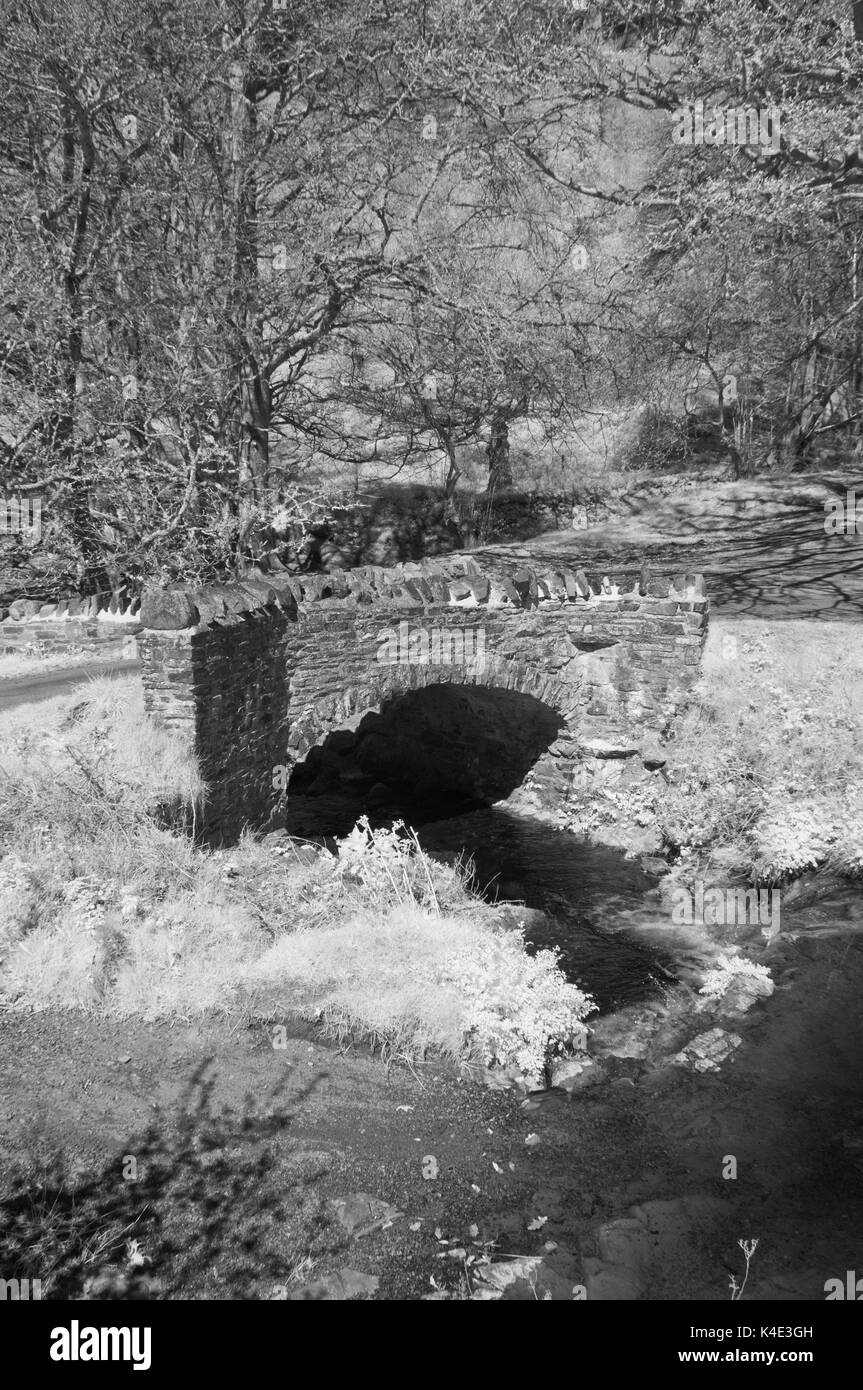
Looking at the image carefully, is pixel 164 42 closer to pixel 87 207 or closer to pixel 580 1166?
pixel 87 207

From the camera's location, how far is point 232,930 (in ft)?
24.4

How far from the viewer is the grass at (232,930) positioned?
6.78m

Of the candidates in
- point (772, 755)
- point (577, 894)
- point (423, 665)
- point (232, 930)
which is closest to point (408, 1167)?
point (232, 930)

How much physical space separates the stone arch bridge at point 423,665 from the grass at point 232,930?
3.57 ft

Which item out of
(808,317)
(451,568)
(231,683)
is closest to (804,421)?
(808,317)

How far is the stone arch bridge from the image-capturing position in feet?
31.1

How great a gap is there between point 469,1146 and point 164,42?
13.4 meters

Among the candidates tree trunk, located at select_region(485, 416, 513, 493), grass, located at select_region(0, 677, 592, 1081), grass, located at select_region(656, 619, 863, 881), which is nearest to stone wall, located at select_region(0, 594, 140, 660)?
grass, located at select_region(0, 677, 592, 1081)

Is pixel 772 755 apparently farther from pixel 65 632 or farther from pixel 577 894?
pixel 65 632

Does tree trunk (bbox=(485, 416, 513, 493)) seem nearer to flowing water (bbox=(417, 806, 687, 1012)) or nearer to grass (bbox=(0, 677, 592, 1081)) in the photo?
flowing water (bbox=(417, 806, 687, 1012))

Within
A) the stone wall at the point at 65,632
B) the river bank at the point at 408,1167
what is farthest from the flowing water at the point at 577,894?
the stone wall at the point at 65,632

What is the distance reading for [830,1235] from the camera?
508 centimetres

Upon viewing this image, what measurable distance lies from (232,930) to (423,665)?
4.83 m

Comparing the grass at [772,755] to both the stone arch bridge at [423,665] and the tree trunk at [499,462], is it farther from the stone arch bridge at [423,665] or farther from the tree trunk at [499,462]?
the tree trunk at [499,462]
